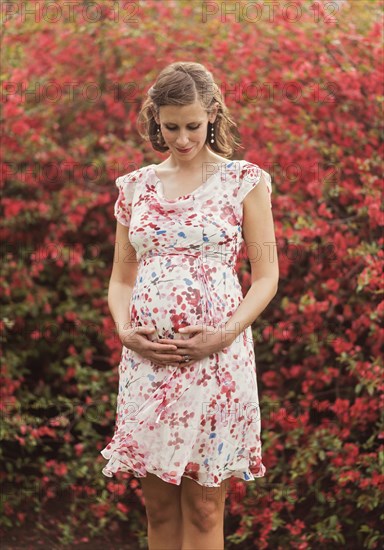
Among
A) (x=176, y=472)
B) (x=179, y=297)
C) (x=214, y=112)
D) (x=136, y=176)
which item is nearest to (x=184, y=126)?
(x=214, y=112)

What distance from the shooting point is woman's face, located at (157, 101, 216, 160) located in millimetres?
2850

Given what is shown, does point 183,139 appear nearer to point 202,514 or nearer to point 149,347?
point 149,347

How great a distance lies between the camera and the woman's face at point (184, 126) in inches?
112

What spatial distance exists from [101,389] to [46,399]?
0.42m

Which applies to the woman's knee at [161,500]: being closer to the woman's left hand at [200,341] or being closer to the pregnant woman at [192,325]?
the pregnant woman at [192,325]

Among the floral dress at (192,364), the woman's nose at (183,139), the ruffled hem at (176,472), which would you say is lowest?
the ruffled hem at (176,472)

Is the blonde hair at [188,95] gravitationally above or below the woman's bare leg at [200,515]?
above

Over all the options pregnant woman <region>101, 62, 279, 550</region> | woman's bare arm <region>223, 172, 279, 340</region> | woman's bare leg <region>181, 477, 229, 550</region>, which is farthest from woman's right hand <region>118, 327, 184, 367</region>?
woman's bare leg <region>181, 477, 229, 550</region>

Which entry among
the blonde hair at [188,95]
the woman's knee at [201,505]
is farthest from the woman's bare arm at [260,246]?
the woman's knee at [201,505]

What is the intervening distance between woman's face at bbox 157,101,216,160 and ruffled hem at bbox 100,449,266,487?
971mm

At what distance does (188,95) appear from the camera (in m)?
2.84

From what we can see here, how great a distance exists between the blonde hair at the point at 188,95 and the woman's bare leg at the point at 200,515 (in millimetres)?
1091

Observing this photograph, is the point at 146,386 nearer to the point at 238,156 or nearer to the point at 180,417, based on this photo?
the point at 180,417

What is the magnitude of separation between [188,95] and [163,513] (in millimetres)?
1331
